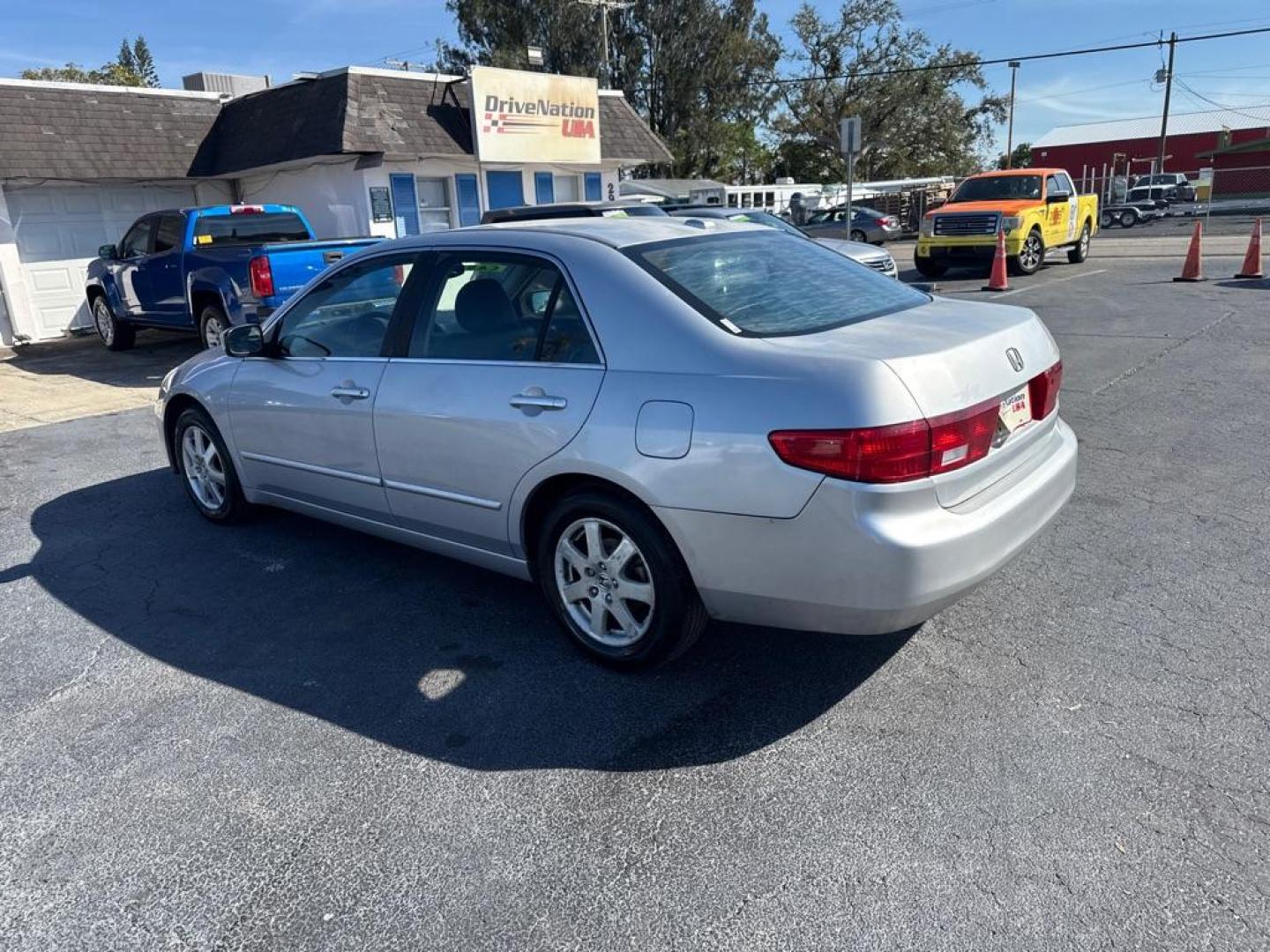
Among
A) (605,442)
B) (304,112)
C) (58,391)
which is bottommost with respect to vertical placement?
(58,391)

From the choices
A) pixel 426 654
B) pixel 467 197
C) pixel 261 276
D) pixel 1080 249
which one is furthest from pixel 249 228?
pixel 1080 249

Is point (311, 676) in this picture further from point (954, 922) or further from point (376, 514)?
point (954, 922)

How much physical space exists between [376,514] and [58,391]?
8237mm

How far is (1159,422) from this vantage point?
675 cm

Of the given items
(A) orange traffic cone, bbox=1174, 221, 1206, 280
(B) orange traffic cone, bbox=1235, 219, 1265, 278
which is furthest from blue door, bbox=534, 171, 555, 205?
(B) orange traffic cone, bbox=1235, 219, 1265, 278

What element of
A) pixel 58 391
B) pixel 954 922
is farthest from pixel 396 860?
pixel 58 391

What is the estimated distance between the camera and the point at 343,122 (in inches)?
581

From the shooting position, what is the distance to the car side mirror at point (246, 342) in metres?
4.82

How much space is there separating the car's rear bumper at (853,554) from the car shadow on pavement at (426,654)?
1.40ft

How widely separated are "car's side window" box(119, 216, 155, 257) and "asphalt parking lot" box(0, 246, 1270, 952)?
8703 millimetres

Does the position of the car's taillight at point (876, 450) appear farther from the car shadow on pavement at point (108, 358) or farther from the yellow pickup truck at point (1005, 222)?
the yellow pickup truck at point (1005, 222)

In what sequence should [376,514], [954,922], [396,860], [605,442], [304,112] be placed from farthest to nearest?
1. [304,112]
2. [376,514]
3. [605,442]
4. [396,860]
5. [954,922]

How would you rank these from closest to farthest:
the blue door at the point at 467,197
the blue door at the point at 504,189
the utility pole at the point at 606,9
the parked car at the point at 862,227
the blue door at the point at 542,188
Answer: the blue door at the point at 467,197 < the blue door at the point at 504,189 < the blue door at the point at 542,188 < the parked car at the point at 862,227 < the utility pole at the point at 606,9

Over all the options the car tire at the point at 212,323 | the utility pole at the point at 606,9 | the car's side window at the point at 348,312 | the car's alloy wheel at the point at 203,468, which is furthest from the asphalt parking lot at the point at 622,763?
the utility pole at the point at 606,9
